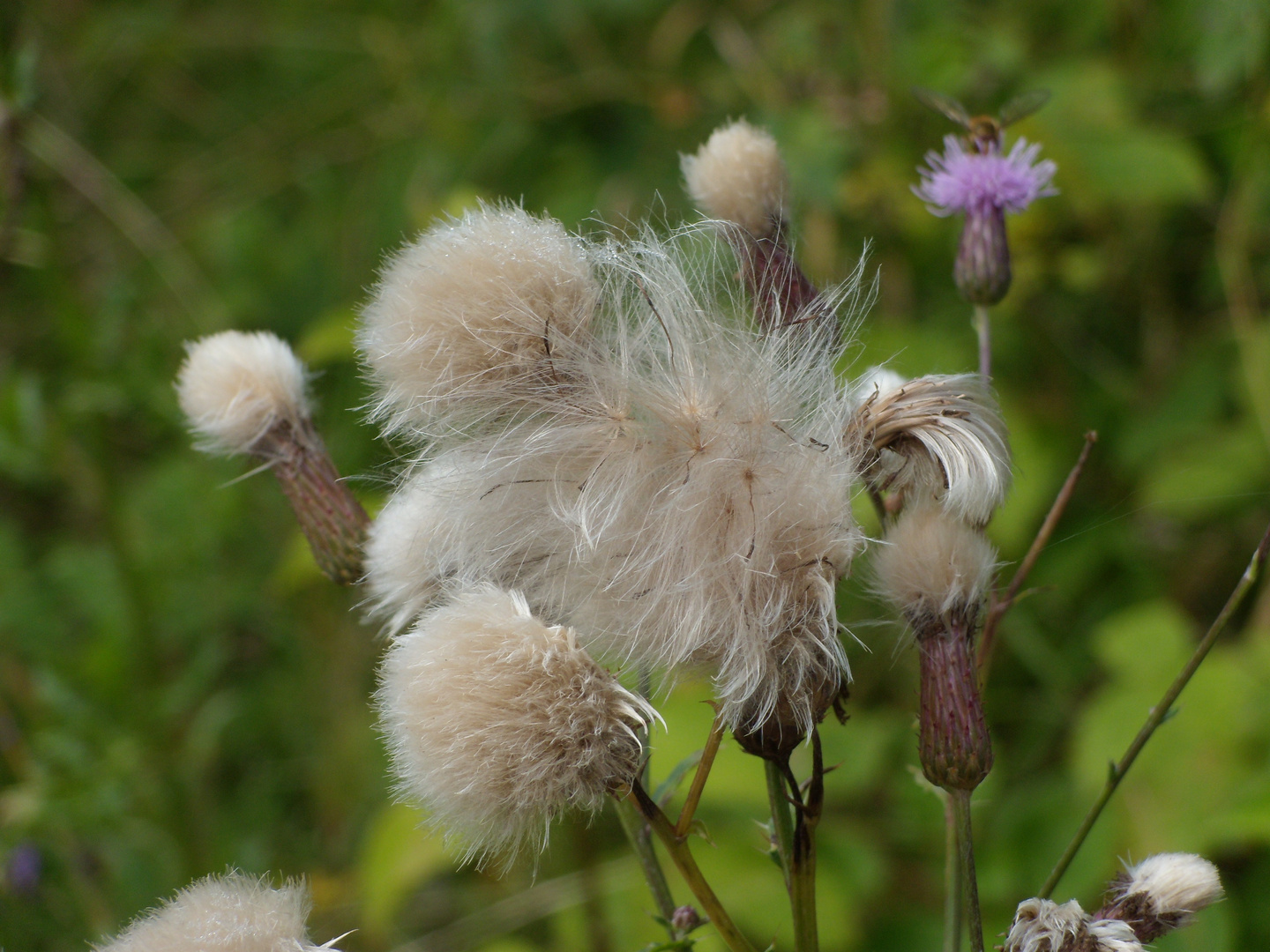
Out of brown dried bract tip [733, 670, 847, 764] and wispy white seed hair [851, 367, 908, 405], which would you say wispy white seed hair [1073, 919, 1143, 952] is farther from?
wispy white seed hair [851, 367, 908, 405]

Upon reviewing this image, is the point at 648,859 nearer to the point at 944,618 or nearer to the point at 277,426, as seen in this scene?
the point at 944,618

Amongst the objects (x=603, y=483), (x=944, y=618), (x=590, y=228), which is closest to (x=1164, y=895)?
(x=944, y=618)

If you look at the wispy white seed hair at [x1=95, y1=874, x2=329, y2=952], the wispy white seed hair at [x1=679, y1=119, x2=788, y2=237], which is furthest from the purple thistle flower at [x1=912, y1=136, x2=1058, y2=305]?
the wispy white seed hair at [x1=95, y1=874, x2=329, y2=952]

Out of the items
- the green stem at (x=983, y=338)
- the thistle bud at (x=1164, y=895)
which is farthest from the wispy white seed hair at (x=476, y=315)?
the thistle bud at (x=1164, y=895)

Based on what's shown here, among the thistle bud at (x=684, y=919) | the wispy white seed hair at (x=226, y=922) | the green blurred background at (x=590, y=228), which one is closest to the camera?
the wispy white seed hair at (x=226, y=922)

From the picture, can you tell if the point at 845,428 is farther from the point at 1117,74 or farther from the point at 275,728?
the point at 275,728

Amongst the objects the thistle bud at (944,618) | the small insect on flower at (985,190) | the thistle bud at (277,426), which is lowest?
the thistle bud at (944,618)

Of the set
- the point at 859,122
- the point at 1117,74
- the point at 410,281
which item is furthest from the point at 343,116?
the point at 410,281

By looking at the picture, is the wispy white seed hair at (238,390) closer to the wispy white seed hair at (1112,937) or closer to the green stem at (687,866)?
the green stem at (687,866)
